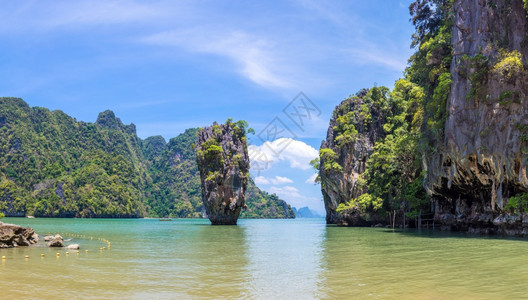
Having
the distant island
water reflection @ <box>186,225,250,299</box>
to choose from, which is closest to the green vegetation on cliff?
water reflection @ <box>186,225,250,299</box>

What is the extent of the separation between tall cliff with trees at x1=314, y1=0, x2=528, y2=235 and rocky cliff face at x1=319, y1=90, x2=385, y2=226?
22.2 feet

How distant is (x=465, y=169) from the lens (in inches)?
1102

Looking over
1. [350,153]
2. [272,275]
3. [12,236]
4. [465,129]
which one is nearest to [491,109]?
[465,129]

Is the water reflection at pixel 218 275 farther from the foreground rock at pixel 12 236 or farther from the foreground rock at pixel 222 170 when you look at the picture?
the foreground rock at pixel 222 170

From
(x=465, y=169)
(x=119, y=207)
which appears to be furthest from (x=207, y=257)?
(x=119, y=207)

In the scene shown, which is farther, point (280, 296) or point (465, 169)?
point (465, 169)

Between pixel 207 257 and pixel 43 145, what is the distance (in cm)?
13394

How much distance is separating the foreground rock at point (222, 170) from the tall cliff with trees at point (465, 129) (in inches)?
→ 769

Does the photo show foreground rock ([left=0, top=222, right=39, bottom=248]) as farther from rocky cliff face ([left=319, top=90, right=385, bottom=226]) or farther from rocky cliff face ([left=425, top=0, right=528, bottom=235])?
rocky cliff face ([left=319, top=90, right=385, bottom=226])

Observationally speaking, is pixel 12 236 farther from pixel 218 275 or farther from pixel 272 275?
pixel 272 275

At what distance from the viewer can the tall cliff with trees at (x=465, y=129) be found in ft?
81.1

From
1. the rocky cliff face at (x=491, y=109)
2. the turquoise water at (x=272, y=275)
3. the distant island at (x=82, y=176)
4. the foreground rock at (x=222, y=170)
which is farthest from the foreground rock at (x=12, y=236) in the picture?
the distant island at (x=82, y=176)

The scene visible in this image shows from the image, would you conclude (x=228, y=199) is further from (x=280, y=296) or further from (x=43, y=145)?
(x=43, y=145)

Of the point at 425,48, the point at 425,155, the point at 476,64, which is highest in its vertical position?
the point at 425,48
